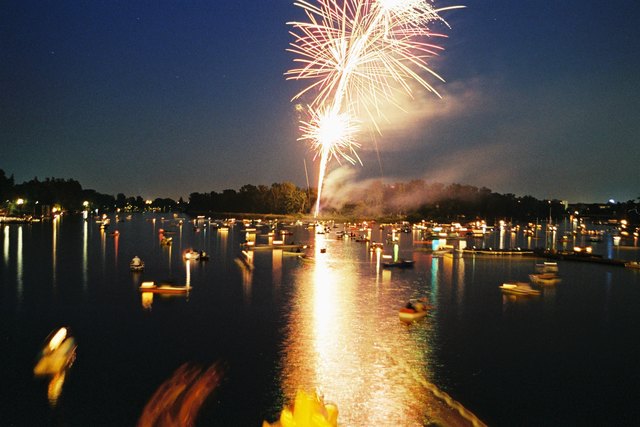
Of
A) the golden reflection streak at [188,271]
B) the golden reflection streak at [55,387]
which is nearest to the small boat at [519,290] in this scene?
the golden reflection streak at [188,271]

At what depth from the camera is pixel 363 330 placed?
1770 cm

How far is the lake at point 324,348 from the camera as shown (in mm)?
11367

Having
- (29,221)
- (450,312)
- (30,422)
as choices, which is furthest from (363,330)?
(29,221)

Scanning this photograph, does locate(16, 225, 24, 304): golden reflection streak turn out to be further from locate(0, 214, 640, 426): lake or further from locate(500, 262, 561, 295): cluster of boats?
locate(500, 262, 561, 295): cluster of boats

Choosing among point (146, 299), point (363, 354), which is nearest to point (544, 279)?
point (363, 354)

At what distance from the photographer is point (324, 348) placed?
50.5 feet

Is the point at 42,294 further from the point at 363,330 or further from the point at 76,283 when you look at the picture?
the point at 363,330

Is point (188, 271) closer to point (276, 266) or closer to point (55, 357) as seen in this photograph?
point (276, 266)

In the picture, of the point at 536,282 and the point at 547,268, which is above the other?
the point at 547,268

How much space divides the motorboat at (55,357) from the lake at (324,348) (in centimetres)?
25

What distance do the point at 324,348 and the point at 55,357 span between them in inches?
280

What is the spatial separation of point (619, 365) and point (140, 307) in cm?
1666

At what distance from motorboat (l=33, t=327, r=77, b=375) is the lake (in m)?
0.25

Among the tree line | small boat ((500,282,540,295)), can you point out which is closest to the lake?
small boat ((500,282,540,295))
